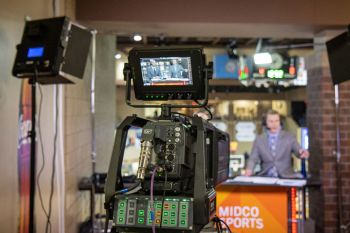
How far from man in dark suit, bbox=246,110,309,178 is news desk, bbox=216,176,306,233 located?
1.81 feet

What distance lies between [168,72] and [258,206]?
83.8 inches

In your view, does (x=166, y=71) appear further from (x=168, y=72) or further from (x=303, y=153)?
(x=303, y=153)

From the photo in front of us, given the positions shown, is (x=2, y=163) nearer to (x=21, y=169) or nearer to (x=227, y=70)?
(x=21, y=169)

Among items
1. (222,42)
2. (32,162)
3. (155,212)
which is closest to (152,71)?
(155,212)

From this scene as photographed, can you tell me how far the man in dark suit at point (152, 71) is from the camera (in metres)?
1.81

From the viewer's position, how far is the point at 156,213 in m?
1.66

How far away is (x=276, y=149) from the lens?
4.16 metres

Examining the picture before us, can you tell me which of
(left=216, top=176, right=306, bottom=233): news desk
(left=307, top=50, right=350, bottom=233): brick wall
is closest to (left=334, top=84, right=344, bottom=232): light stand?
(left=307, top=50, right=350, bottom=233): brick wall

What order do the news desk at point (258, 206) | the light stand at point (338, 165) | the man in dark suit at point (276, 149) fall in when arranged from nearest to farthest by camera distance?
the news desk at point (258, 206) → the man in dark suit at point (276, 149) → the light stand at point (338, 165)

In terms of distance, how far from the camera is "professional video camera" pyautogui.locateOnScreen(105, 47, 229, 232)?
5.42 ft

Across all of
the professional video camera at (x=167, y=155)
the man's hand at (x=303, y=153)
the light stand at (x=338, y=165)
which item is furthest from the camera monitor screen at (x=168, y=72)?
the light stand at (x=338, y=165)

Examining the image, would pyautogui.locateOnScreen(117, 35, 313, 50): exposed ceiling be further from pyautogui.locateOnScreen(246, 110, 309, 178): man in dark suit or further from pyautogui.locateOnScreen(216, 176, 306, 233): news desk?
pyautogui.locateOnScreen(216, 176, 306, 233): news desk

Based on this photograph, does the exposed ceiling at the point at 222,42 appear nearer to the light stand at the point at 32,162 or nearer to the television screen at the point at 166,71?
the light stand at the point at 32,162

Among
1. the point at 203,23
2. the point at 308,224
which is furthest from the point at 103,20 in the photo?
the point at 308,224
